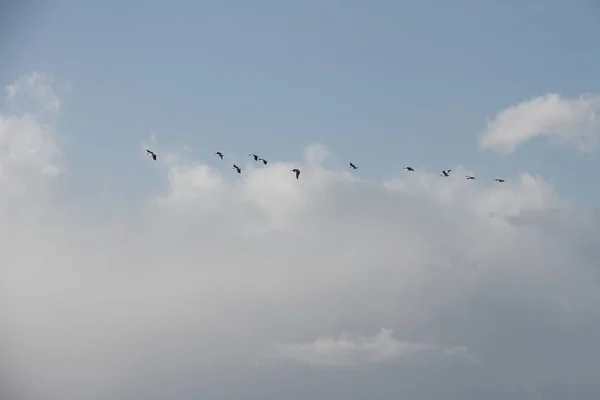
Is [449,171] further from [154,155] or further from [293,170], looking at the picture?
[154,155]

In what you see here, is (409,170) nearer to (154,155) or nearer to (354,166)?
(354,166)

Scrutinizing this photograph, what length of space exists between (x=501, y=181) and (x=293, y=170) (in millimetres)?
69741

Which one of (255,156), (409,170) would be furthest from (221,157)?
(409,170)

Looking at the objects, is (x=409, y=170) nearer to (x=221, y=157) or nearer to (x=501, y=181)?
(x=501, y=181)

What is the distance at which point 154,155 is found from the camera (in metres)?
110

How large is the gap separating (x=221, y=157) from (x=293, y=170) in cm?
2492

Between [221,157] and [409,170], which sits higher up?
[409,170]

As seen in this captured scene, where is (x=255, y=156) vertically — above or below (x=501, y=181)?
below

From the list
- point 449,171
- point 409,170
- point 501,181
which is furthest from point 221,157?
point 501,181

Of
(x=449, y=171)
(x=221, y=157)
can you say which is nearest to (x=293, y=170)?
(x=221, y=157)

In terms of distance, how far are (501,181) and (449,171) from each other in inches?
704

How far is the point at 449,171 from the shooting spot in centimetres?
12031

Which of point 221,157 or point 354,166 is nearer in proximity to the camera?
point 221,157

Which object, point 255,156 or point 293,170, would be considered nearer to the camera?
point 255,156
